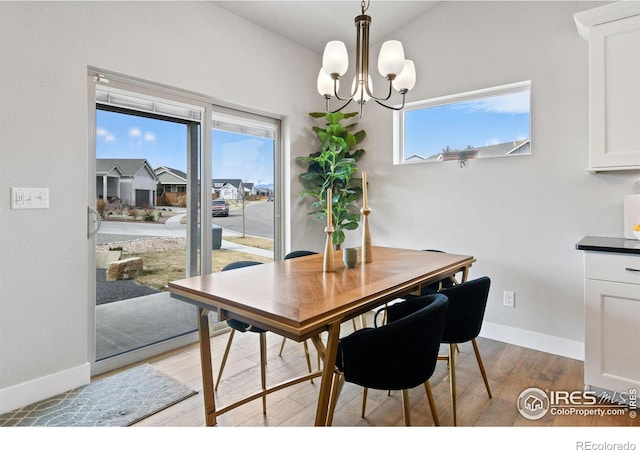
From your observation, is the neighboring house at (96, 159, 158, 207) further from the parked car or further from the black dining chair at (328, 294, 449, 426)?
the black dining chair at (328, 294, 449, 426)

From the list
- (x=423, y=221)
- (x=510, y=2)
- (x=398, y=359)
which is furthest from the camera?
(x=423, y=221)

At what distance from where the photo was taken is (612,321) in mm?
2029

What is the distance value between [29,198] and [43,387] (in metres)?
1.09

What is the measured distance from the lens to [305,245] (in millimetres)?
3881

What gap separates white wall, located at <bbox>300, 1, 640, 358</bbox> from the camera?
2650mm

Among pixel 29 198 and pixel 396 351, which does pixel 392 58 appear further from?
pixel 29 198

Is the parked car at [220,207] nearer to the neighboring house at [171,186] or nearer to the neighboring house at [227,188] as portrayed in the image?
the neighboring house at [227,188]

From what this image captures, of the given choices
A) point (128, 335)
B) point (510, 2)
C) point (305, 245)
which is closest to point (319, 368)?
point (128, 335)

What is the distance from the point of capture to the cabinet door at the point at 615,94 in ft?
7.11

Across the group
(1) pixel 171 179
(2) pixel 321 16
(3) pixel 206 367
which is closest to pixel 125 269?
(1) pixel 171 179

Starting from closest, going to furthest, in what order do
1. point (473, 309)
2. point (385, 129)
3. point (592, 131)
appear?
point (473, 309) → point (592, 131) → point (385, 129)

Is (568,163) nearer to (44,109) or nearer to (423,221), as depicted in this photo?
(423,221)

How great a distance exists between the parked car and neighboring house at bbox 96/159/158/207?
512 mm
